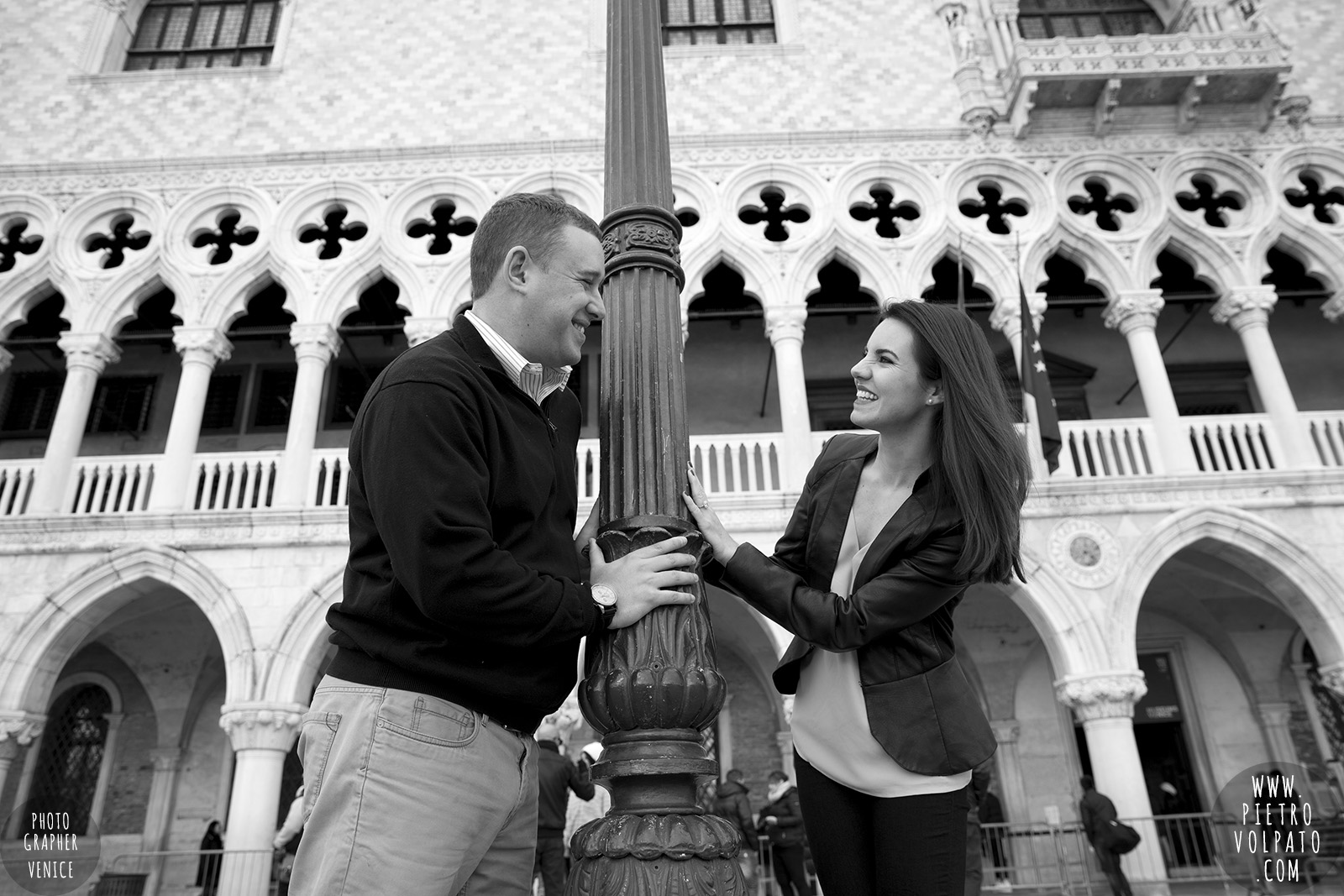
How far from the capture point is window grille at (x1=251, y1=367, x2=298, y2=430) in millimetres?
13492

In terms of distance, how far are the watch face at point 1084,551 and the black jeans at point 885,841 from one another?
9.09 meters

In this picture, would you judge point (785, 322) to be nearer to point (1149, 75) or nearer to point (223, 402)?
point (1149, 75)

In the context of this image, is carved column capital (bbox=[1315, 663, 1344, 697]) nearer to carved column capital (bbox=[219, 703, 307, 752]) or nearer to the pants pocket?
carved column capital (bbox=[219, 703, 307, 752])

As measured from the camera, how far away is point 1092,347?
14.1 m

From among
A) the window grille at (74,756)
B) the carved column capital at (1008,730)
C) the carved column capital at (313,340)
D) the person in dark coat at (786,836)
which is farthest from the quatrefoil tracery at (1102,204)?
the window grille at (74,756)

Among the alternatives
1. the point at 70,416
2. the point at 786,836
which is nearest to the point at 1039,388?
the point at 786,836

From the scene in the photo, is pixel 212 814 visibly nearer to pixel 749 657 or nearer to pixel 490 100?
pixel 749 657

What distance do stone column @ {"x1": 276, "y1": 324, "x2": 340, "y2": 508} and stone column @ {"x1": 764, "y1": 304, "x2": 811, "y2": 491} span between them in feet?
17.5

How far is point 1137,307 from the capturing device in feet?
36.9

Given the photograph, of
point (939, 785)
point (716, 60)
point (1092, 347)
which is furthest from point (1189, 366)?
point (939, 785)

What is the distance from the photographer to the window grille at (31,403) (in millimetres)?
13398

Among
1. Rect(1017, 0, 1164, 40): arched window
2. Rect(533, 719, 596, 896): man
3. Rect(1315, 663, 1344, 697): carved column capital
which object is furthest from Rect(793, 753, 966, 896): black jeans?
Rect(1017, 0, 1164, 40): arched window

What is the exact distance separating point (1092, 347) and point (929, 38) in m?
5.13

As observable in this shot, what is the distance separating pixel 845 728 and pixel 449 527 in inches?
39.0
